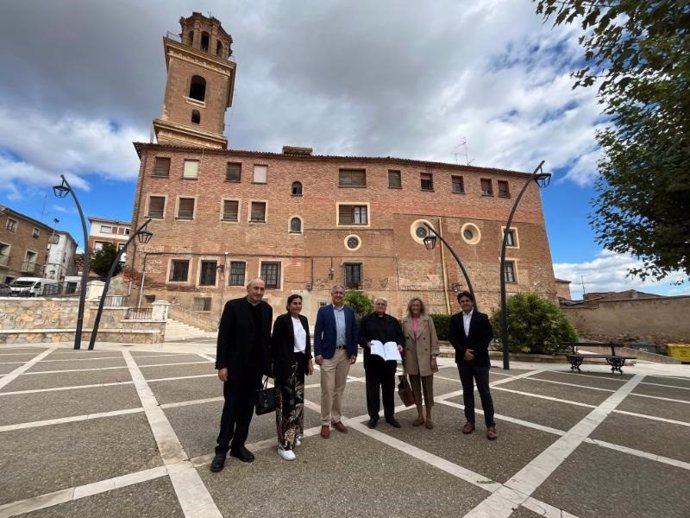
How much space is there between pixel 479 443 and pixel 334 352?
193 centimetres

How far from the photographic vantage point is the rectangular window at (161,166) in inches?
918

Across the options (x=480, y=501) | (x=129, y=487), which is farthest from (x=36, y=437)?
(x=480, y=501)

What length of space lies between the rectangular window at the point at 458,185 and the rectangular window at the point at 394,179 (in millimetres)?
4654

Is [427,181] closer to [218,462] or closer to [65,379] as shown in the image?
[65,379]

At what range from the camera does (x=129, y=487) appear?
2541 millimetres

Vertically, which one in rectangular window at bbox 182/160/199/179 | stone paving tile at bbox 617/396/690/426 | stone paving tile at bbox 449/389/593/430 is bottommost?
stone paving tile at bbox 617/396/690/426

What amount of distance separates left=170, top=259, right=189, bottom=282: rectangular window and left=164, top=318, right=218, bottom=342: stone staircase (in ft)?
15.5

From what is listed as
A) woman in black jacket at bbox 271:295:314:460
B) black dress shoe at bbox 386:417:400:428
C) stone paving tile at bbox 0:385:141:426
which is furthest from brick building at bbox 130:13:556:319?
woman in black jacket at bbox 271:295:314:460

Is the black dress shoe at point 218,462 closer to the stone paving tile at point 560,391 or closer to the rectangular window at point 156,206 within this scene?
the stone paving tile at point 560,391

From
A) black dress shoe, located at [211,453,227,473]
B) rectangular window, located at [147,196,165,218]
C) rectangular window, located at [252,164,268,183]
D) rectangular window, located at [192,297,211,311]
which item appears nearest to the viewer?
black dress shoe, located at [211,453,227,473]

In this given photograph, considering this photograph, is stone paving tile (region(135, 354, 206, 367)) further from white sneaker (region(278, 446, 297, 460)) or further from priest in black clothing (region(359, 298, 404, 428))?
white sneaker (region(278, 446, 297, 460))

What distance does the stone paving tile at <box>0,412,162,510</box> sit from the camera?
2.60m

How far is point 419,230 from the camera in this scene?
2477cm

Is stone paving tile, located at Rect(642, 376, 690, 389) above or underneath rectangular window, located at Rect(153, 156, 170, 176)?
underneath
